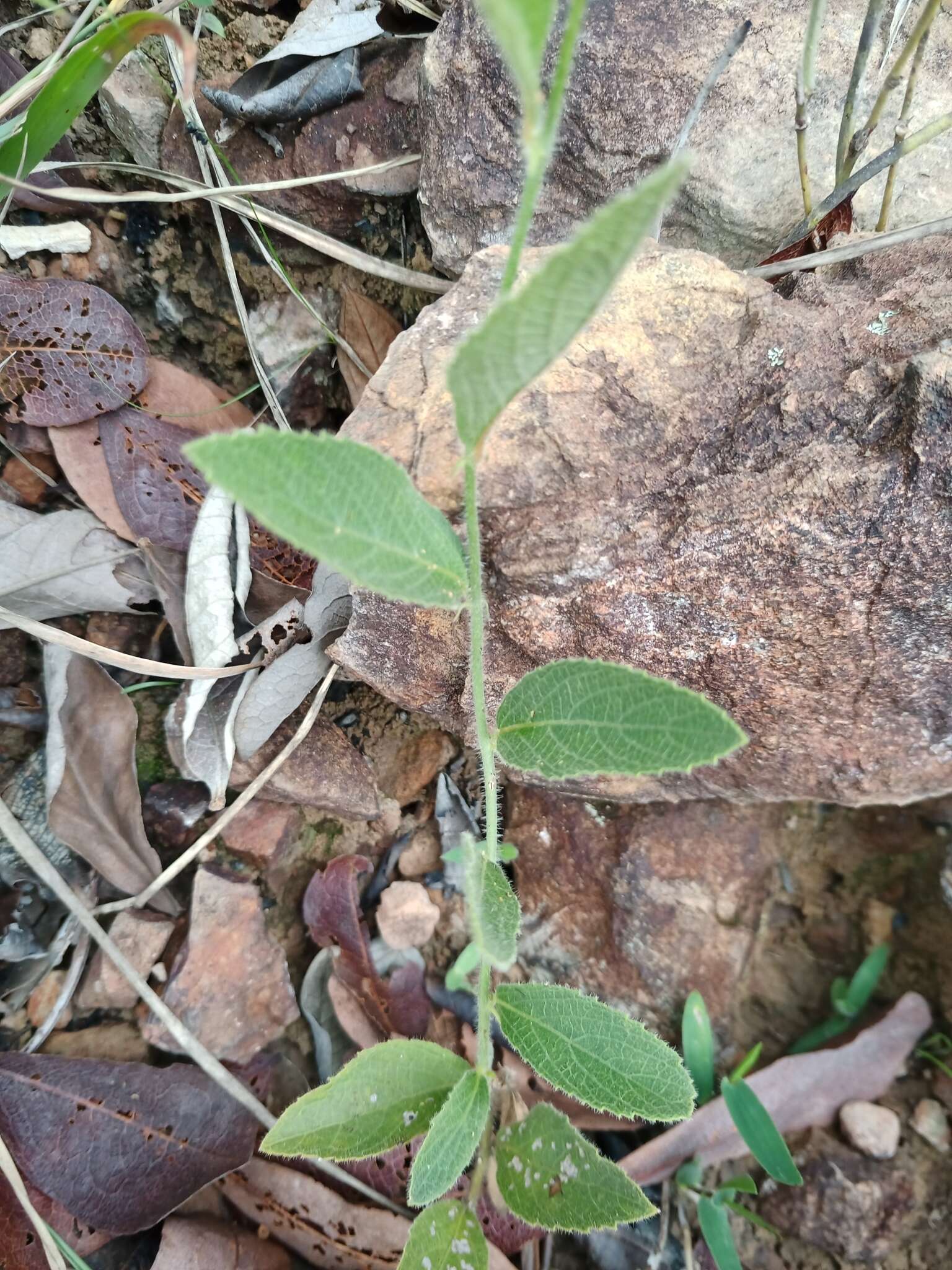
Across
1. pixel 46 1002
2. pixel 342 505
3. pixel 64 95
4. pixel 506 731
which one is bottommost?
pixel 46 1002

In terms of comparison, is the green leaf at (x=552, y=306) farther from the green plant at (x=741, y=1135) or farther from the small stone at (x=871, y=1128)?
the small stone at (x=871, y=1128)

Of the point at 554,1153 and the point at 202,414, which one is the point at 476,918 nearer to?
the point at 554,1153

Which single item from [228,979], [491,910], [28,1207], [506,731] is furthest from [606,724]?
[28,1207]

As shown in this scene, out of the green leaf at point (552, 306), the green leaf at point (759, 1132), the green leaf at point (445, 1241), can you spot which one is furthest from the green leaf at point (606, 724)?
the green leaf at point (759, 1132)

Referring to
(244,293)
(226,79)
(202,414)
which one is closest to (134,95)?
(226,79)

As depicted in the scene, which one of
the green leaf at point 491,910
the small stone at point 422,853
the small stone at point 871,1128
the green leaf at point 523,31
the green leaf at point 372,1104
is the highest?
the green leaf at point 523,31

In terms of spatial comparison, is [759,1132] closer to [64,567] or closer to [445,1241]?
[445,1241]

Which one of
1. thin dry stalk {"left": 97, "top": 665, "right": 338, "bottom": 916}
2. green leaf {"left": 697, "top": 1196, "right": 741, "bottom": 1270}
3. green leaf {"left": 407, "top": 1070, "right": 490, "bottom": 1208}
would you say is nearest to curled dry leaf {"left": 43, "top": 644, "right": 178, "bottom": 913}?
thin dry stalk {"left": 97, "top": 665, "right": 338, "bottom": 916}
